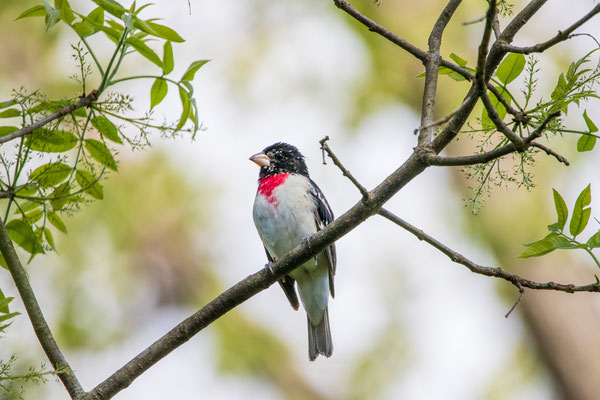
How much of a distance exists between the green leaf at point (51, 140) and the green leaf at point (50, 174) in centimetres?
7

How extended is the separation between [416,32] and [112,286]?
5.35 metres

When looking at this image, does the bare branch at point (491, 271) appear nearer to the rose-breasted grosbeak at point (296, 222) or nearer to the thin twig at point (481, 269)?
the thin twig at point (481, 269)

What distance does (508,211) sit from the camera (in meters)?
8.80

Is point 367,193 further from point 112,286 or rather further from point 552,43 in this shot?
point 112,286

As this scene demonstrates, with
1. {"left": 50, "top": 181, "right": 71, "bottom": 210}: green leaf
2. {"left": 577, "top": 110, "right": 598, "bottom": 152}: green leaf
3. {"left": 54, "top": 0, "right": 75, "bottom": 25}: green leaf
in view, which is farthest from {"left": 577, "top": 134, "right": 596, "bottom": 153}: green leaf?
{"left": 50, "top": 181, "right": 71, "bottom": 210}: green leaf

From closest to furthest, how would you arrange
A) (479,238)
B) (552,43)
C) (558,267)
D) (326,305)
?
(552,43)
(326,305)
(558,267)
(479,238)

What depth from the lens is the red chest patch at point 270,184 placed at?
6.06 metres

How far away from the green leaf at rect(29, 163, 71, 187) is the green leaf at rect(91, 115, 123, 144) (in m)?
0.25

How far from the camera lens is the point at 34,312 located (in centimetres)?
291

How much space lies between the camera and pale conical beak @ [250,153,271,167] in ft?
22.0

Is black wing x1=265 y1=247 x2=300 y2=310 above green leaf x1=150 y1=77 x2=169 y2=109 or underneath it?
above

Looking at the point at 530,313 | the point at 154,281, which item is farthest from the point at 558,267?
the point at 154,281

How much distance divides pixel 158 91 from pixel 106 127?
264 mm

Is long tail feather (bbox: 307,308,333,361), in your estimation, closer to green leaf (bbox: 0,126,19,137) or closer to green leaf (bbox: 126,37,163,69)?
green leaf (bbox: 0,126,19,137)
